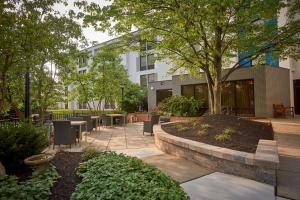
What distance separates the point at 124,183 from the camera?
10.7 ft

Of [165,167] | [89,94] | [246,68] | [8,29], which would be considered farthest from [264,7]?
[89,94]

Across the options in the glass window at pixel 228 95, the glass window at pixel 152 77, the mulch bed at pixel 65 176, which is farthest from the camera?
the glass window at pixel 152 77

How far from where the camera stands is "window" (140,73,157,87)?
27150mm

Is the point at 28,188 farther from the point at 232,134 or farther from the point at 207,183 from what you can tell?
the point at 232,134

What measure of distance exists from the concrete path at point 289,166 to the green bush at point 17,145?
482cm

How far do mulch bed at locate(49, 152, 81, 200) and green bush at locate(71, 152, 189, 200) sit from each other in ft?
0.50

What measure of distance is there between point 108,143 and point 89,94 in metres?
9.34

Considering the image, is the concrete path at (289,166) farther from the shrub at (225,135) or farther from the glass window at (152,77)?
the glass window at (152,77)

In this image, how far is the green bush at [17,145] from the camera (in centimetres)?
440

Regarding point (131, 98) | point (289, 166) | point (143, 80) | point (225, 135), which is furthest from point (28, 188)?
point (143, 80)

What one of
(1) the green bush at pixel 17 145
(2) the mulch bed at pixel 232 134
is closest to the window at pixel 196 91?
(2) the mulch bed at pixel 232 134

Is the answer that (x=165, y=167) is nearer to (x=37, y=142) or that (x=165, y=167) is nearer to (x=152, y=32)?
(x=37, y=142)

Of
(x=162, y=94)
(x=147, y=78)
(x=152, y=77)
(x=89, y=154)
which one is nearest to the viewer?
(x=89, y=154)

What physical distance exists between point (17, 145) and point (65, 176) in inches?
51.2
